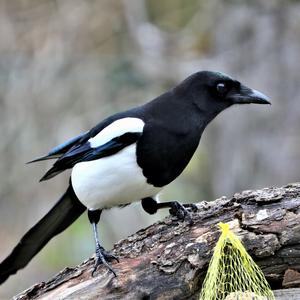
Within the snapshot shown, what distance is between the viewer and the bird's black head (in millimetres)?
2703

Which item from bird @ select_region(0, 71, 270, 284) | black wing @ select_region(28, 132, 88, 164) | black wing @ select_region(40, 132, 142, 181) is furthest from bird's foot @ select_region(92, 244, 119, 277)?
black wing @ select_region(28, 132, 88, 164)

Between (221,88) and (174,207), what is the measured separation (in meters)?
0.47

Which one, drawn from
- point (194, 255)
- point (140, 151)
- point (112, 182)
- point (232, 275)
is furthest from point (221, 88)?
point (232, 275)

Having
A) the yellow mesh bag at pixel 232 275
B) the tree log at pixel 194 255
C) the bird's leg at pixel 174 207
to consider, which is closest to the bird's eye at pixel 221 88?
the bird's leg at pixel 174 207

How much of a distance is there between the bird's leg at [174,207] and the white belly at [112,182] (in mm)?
103

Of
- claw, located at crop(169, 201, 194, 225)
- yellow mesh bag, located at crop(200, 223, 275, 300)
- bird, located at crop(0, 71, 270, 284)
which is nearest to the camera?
yellow mesh bag, located at crop(200, 223, 275, 300)

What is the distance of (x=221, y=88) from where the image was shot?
271 cm

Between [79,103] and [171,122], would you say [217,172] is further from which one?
[171,122]

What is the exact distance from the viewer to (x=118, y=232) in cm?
481

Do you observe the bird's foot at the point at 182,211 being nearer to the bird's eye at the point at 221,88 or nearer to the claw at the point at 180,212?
the claw at the point at 180,212

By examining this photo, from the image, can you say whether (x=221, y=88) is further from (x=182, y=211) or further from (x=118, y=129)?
(x=182, y=211)

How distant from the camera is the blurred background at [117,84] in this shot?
4750mm

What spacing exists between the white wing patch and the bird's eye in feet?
0.99

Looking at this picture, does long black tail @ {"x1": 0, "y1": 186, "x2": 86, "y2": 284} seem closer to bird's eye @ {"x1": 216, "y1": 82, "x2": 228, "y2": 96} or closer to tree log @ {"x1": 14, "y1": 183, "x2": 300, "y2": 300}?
tree log @ {"x1": 14, "y1": 183, "x2": 300, "y2": 300}
